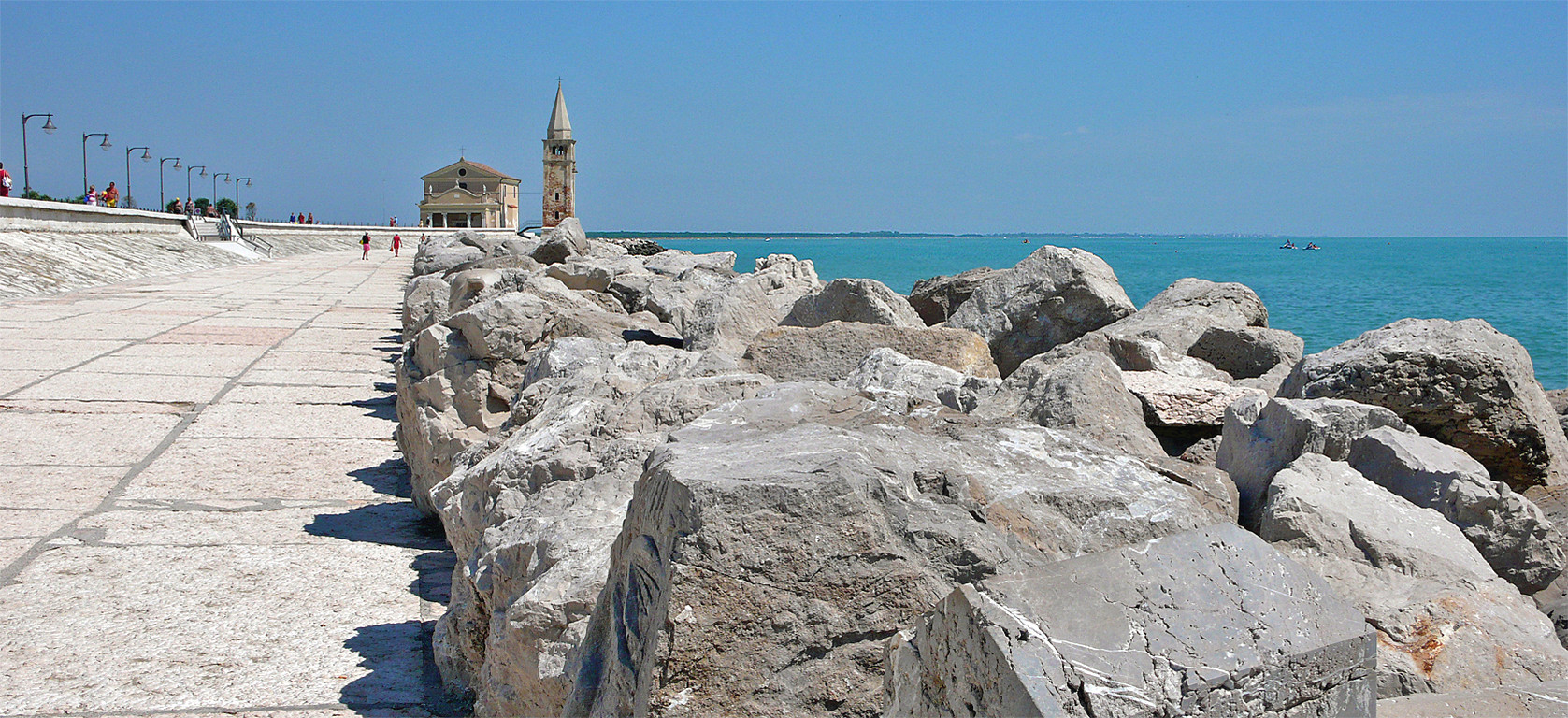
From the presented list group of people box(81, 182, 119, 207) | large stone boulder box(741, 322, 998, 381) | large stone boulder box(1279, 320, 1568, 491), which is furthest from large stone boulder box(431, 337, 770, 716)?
group of people box(81, 182, 119, 207)

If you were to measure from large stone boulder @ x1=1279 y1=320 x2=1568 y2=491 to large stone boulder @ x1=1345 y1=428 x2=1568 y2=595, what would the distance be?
0.78 meters

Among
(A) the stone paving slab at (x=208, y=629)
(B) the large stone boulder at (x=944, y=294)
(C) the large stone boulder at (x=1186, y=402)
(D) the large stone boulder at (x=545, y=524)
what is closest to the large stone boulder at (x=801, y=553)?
(D) the large stone boulder at (x=545, y=524)

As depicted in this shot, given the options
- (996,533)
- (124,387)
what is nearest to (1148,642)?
(996,533)

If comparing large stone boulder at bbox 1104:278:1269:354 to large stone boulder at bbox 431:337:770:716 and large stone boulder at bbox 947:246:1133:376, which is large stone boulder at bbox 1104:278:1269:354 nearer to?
large stone boulder at bbox 947:246:1133:376

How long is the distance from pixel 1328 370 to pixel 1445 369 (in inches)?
14.7

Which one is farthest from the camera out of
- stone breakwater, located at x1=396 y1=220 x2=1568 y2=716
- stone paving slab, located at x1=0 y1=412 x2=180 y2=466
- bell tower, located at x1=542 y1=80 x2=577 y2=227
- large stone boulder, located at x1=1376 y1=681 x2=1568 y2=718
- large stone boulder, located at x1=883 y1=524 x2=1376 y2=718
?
bell tower, located at x1=542 y1=80 x2=577 y2=227

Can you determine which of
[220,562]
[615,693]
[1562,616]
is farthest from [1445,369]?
[220,562]

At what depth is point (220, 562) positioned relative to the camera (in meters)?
4.01

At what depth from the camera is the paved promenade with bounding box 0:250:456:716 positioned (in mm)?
3041

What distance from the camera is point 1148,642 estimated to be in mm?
1522

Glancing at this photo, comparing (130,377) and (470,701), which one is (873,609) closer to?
(470,701)

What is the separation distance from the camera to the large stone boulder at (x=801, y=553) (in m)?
1.79

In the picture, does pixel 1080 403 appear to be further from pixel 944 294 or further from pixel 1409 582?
pixel 944 294

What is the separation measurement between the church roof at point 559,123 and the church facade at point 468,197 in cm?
752
